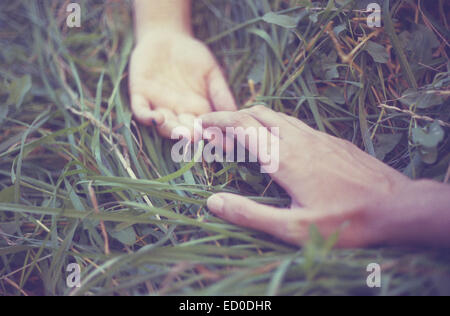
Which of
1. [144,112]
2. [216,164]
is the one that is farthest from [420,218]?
[144,112]

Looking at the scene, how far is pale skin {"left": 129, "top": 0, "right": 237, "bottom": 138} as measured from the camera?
1.06 meters

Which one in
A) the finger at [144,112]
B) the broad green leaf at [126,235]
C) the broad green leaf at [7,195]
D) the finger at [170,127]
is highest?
the finger at [144,112]

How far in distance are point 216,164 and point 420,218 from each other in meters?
0.56

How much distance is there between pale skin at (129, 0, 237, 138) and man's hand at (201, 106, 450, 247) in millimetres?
338

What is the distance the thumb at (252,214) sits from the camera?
2.42 ft

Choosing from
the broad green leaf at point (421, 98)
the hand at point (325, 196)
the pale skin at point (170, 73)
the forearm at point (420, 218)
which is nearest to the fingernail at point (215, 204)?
the hand at point (325, 196)

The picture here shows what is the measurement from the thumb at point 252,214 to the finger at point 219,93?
36 centimetres

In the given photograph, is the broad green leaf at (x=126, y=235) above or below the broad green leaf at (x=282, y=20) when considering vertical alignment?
below

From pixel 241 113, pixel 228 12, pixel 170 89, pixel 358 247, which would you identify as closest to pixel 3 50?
pixel 170 89

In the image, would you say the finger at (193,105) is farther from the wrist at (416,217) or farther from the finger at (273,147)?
the wrist at (416,217)

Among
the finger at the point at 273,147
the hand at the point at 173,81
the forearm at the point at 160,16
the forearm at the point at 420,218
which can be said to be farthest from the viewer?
the forearm at the point at 160,16

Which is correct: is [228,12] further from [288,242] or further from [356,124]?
[288,242]

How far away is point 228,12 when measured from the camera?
1.33 m

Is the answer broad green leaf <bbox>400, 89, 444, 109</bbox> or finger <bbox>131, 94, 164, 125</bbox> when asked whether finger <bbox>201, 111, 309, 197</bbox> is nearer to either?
finger <bbox>131, 94, 164, 125</bbox>
